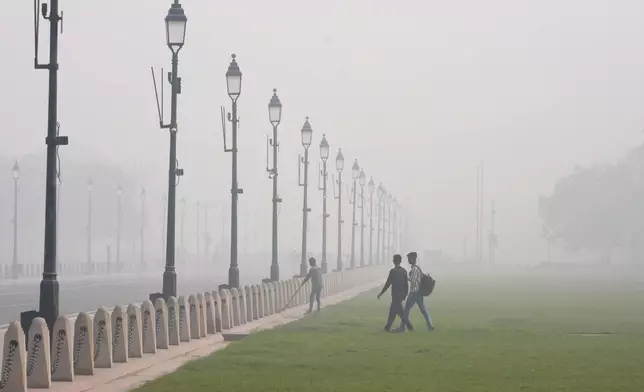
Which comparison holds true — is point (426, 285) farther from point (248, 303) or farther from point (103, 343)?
point (103, 343)

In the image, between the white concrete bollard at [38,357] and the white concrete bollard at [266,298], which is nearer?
the white concrete bollard at [38,357]

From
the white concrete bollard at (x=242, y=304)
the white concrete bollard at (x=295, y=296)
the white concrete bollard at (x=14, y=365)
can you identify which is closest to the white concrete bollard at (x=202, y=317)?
the white concrete bollard at (x=242, y=304)

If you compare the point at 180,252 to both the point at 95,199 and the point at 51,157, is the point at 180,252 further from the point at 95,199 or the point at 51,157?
the point at 51,157

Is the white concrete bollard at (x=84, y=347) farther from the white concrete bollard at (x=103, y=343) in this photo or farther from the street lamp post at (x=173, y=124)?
the street lamp post at (x=173, y=124)

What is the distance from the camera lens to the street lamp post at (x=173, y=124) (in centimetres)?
3005

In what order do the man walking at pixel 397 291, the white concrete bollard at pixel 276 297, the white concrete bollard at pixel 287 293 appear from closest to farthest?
the man walking at pixel 397 291 → the white concrete bollard at pixel 276 297 → the white concrete bollard at pixel 287 293

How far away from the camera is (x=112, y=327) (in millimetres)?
22375

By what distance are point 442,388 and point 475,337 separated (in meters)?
11.5

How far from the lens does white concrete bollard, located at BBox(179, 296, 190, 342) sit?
27.9 metres

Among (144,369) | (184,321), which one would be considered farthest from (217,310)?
(144,369)

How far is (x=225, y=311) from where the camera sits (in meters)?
32.9

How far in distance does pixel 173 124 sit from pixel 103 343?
10670mm

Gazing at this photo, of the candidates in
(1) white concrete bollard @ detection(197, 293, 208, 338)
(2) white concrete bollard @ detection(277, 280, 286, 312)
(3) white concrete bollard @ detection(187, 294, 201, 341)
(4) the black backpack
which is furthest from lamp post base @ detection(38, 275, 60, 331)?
(2) white concrete bollard @ detection(277, 280, 286, 312)

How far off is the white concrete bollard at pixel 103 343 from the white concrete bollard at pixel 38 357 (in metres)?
3.08
